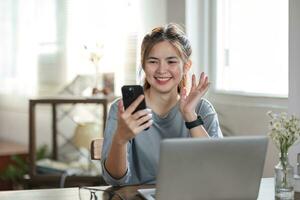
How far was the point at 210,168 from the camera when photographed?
53.6 inches

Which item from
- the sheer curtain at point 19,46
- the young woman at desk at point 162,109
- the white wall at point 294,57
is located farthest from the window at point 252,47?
the sheer curtain at point 19,46

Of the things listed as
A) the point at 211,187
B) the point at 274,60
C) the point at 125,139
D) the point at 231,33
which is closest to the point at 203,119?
the point at 125,139

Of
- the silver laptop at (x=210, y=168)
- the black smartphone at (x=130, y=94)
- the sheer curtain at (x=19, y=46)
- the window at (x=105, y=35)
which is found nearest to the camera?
the silver laptop at (x=210, y=168)

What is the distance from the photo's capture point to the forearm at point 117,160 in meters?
1.70

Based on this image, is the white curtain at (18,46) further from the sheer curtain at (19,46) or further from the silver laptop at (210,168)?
the silver laptop at (210,168)

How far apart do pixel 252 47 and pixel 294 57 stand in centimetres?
79

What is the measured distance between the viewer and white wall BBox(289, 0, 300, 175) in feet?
7.83

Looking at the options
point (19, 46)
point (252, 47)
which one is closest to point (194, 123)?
point (252, 47)

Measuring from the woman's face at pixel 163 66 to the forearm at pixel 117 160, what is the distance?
34cm

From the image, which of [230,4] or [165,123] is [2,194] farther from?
[230,4]

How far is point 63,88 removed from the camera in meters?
4.38

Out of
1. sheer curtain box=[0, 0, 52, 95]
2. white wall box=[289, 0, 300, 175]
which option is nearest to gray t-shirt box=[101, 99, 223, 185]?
white wall box=[289, 0, 300, 175]

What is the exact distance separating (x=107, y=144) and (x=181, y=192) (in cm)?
57

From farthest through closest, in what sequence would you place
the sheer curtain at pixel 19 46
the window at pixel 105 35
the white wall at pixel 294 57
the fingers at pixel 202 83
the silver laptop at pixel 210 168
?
the sheer curtain at pixel 19 46 → the window at pixel 105 35 → the white wall at pixel 294 57 → the fingers at pixel 202 83 → the silver laptop at pixel 210 168
